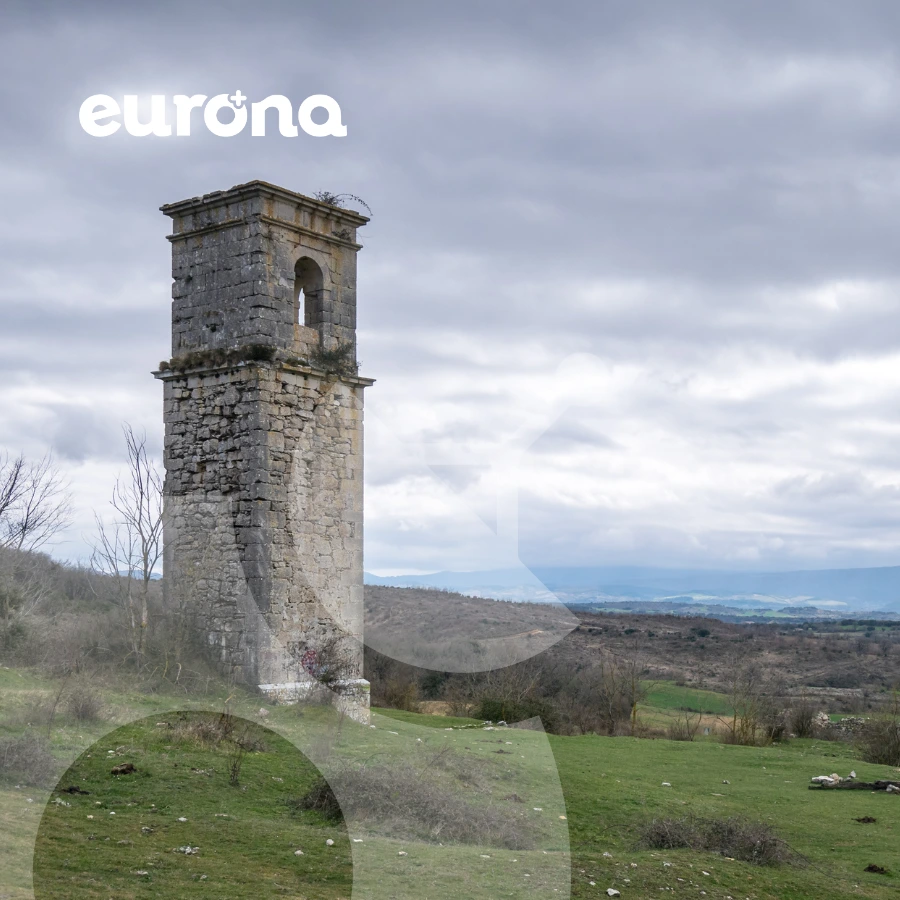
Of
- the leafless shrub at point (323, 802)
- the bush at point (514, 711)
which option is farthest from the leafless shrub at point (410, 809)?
the bush at point (514, 711)

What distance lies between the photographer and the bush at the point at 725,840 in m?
10.5

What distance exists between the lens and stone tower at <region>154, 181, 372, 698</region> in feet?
50.6

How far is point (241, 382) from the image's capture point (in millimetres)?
15703

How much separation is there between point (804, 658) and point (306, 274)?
146ft

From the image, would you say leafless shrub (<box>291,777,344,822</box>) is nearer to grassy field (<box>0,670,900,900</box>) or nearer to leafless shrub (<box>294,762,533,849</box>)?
leafless shrub (<box>294,762,533,849</box>)

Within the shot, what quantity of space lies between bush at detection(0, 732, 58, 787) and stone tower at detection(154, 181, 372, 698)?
5.96 metres

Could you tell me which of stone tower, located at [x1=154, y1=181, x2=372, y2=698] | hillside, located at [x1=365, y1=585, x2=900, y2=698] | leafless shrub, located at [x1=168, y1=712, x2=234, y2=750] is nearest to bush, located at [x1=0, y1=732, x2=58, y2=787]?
leafless shrub, located at [x1=168, y1=712, x2=234, y2=750]

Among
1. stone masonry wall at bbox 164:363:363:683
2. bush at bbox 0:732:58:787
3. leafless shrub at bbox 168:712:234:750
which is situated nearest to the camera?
bush at bbox 0:732:58:787

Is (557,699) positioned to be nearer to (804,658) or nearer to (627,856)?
(627,856)

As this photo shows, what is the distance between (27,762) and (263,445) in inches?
280

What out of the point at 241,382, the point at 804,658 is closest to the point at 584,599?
the point at 241,382

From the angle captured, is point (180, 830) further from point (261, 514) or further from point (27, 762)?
point (261, 514)

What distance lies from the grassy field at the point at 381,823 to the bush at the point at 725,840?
22 centimetres

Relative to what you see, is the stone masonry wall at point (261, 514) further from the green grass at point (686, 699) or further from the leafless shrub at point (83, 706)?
the green grass at point (686, 699)
